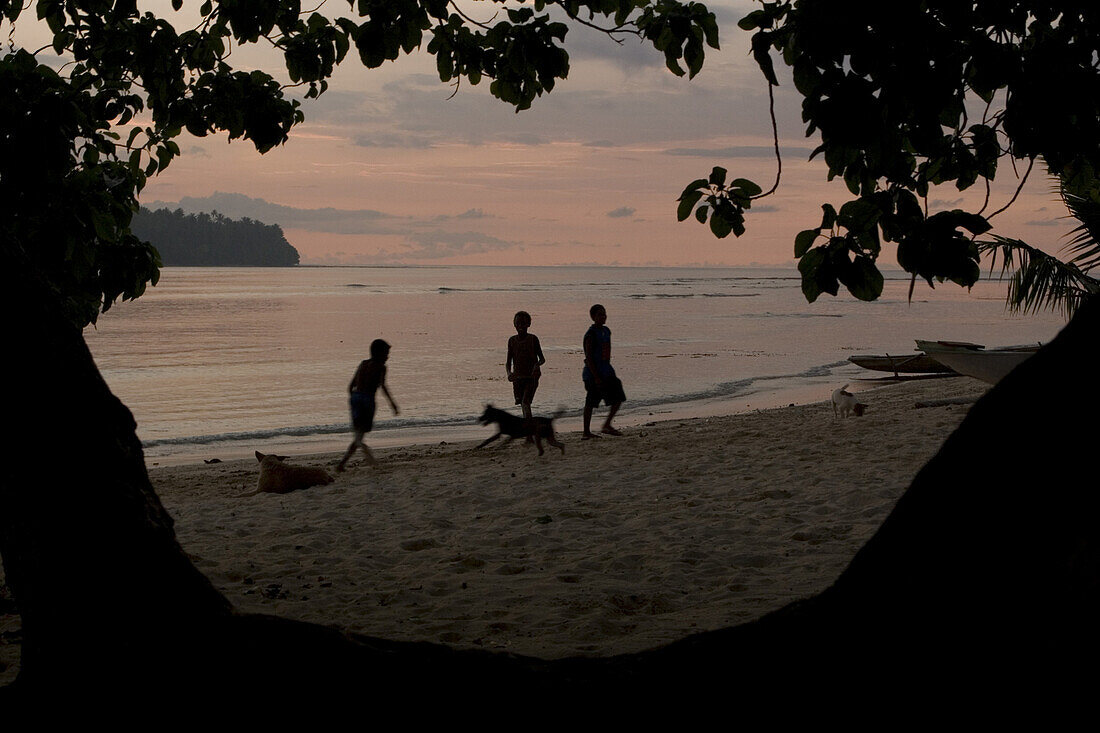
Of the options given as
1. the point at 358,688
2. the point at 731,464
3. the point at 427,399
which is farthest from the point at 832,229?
the point at 427,399

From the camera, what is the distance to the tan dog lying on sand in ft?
29.3

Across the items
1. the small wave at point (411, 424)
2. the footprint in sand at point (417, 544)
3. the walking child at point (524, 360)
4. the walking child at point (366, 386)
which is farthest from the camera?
the small wave at point (411, 424)

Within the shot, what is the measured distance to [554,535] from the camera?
669 cm

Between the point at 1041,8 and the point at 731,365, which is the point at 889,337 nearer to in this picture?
the point at 731,365

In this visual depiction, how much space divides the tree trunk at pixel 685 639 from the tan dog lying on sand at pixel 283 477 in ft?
21.5

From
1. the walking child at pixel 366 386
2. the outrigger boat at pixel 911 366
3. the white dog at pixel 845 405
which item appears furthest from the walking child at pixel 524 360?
the outrigger boat at pixel 911 366

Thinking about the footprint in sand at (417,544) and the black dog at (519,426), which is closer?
the footprint in sand at (417,544)

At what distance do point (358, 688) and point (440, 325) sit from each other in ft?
133

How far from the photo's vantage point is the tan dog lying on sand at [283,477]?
29.3 feet

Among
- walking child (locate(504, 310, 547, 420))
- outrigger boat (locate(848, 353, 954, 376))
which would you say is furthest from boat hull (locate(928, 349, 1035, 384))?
walking child (locate(504, 310, 547, 420))

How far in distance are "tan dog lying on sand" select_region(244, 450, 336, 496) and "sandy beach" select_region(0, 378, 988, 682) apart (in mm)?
125

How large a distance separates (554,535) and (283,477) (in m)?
3.47

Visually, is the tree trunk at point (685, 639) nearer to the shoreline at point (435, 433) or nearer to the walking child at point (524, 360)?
the walking child at point (524, 360)

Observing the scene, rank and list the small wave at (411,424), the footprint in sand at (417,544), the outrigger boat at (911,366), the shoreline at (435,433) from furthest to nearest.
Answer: the outrigger boat at (911,366)
the small wave at (411,424)
the shoreline at (435,433)
the footprint in sand at (417,544)
